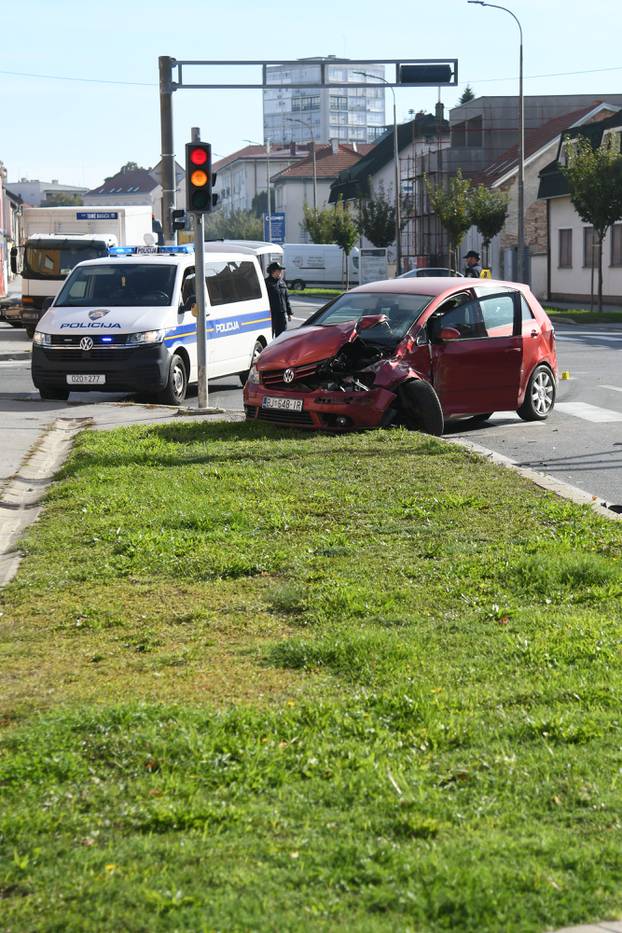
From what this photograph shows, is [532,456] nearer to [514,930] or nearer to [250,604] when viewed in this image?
[250,604]

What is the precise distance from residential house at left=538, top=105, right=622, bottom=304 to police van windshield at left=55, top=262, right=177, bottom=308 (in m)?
33.3

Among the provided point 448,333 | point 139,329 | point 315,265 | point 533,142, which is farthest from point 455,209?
point 448,333

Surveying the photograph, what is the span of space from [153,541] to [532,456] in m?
5.59

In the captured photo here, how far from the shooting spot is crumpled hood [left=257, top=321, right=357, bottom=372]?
13.5 metres

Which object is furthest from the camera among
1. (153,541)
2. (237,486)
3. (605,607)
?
(237,486)

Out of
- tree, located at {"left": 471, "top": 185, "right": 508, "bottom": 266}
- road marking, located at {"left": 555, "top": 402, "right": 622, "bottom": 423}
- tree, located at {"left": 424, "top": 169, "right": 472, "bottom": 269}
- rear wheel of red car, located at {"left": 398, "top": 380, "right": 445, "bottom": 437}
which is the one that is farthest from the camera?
tree, located at {"left": 424, "top": 169, "right": 472, "bottom": 269}

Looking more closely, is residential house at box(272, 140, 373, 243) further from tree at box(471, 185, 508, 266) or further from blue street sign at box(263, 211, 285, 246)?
tree at box(471, 185, 508, 266)

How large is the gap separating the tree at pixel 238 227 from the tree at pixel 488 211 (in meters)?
72.2

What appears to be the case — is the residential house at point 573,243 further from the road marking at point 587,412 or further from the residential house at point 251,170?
the residential house at point 251,170

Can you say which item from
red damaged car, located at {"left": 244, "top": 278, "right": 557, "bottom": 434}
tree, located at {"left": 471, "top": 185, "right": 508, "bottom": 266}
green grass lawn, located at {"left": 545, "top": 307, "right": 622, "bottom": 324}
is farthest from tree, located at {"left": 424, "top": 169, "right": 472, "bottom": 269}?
red damaged car, located at {"left": 244, "top": 278, "right": 557, "bottom": 434}

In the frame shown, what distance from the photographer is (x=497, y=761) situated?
4.29 meters

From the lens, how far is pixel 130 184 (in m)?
191

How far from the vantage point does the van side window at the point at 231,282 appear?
64.7 ft

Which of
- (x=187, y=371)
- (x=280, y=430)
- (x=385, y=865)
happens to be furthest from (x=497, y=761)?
(x=187, y=371)
